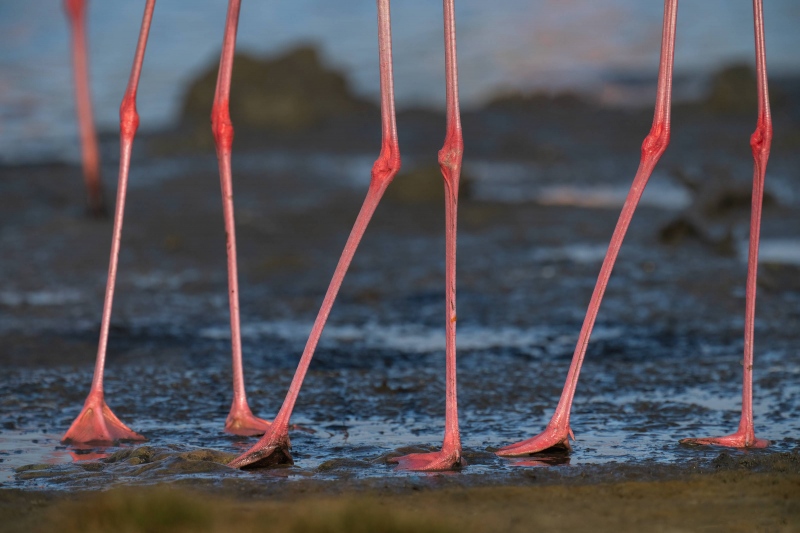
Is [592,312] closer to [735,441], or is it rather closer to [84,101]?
[735,441]

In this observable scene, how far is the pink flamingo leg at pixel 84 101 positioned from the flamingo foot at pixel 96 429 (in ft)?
16.2

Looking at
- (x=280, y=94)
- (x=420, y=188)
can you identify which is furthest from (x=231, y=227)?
(x=280, y=94)

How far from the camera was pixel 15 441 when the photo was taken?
4555mm

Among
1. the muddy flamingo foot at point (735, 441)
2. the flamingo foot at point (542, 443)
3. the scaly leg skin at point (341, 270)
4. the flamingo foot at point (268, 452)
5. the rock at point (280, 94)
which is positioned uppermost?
the rock at point (280, 94)

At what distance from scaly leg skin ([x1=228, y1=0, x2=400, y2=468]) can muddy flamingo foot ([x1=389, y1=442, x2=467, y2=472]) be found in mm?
406

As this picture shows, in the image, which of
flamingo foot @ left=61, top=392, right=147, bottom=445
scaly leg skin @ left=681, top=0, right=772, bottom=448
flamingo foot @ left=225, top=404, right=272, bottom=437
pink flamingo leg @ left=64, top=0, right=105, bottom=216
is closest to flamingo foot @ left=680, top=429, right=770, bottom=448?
scaly leg skin @ left=681, top=0, right=772, bottom=448

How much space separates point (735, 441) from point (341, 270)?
4.84ft

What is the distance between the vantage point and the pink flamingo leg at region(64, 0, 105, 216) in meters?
9.07

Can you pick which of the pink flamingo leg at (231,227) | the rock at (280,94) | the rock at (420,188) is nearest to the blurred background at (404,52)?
the rock at (280,94)

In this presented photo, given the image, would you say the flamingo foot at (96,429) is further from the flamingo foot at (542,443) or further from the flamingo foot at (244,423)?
the flamingo foot at (542,443)

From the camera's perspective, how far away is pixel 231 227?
189 inches

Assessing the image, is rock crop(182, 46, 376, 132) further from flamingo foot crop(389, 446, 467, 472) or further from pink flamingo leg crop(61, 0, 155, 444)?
flamingo foot crop(389, 446, 467, 472)

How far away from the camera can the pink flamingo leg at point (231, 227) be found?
15.3ft

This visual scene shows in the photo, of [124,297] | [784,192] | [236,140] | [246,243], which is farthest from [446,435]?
[236,140]
